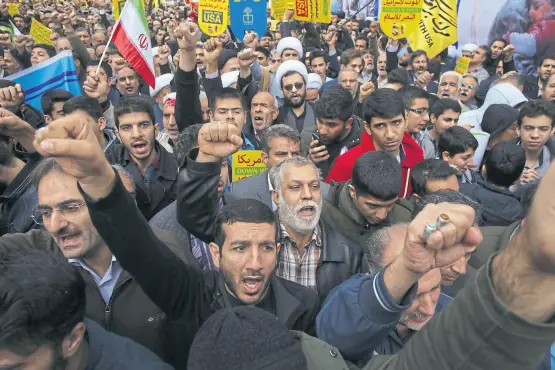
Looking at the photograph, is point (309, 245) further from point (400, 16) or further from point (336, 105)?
point (400, 16)

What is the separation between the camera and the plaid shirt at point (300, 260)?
2443mm

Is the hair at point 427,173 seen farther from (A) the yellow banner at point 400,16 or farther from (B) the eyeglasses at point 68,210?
(A) the yellow banner at point 400,16

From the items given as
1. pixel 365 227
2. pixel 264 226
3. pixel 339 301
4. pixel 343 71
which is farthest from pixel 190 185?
pixel 343 71

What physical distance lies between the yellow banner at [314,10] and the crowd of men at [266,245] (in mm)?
3719

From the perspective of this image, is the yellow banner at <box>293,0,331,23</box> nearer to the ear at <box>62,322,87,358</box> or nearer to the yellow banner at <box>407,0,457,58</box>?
the yellow banner at <box>407,0,457,58</box>

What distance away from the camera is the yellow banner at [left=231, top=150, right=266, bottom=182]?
12.3ft

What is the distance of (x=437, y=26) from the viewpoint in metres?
7.01

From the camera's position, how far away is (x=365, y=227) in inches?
116

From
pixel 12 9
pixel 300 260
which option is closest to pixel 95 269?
pixel 300 260

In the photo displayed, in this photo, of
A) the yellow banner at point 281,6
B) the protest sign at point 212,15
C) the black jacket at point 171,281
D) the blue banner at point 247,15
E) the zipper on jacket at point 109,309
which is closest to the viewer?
the black jacket at point 171,281

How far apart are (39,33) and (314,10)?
4514 mm

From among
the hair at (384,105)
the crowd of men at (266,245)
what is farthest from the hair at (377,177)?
the hair at (384,105)

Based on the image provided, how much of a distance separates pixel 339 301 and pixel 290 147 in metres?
2.17

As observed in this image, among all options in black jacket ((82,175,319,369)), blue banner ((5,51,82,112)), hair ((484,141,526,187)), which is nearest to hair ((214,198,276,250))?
black jacket ((82,175,319,369))
